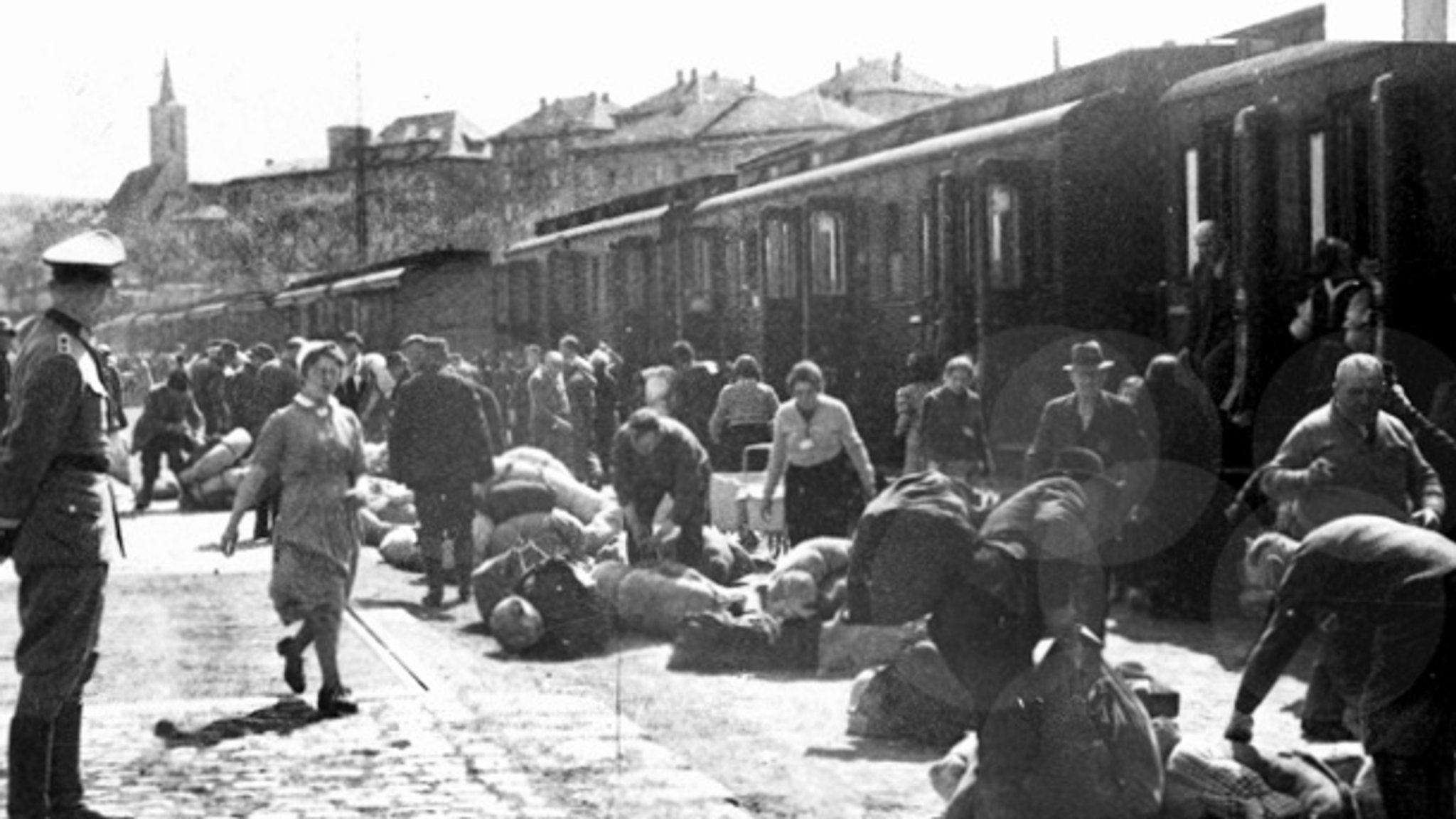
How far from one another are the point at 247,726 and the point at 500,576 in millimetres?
4426

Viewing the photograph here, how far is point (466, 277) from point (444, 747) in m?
35.7

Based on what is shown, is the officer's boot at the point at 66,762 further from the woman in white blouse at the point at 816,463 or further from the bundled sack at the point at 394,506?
the bundled sack at the point at 394,506

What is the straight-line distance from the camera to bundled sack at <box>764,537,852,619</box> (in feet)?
39.9

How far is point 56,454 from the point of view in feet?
24.3

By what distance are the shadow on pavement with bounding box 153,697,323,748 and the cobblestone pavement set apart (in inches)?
0.5

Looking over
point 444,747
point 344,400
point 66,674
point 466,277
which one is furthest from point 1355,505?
point 466,277

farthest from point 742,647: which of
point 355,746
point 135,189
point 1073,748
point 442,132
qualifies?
point 442,132

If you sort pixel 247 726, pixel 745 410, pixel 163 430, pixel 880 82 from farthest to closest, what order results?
pixel 880 82, pixel 163 430, pixel 745 410, pixel 247 726

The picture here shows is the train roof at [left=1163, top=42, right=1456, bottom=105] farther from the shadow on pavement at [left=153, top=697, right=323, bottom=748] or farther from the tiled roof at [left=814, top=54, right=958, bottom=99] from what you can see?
the tiled roof at [left=814, top=54, right=958, bottom=99]

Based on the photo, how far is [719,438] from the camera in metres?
19.8

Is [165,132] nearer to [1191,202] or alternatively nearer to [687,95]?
[687,95]

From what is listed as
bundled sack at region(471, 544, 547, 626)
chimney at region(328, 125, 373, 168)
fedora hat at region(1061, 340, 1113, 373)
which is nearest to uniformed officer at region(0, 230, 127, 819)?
bundled sack at region(471, 544, 547, 626)

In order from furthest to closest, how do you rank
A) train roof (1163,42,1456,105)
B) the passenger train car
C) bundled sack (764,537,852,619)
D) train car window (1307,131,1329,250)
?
train car window (1307,131,1329,250)
train roof (1163,42,1456,105)
the passenger train car
bundled sack (764,537,852,619)

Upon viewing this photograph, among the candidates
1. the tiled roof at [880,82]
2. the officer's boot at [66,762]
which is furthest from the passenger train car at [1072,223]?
the tiled roof at [880,82]
